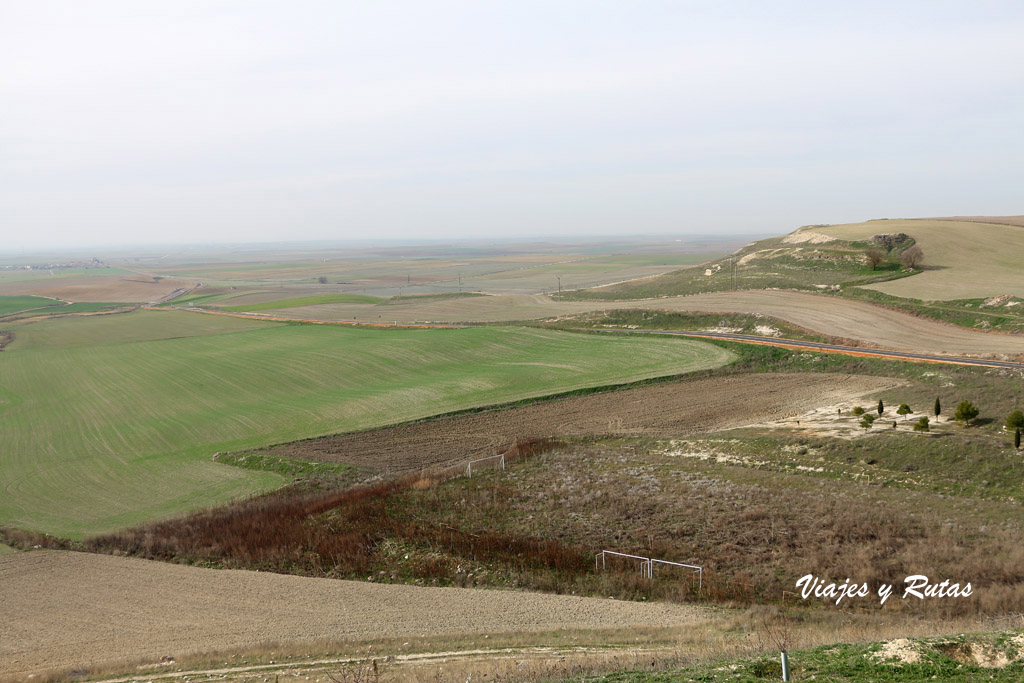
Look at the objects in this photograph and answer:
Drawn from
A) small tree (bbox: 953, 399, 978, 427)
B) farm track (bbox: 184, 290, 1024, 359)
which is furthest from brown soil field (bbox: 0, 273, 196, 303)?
small tree (bbox: 953, 399, 978, 427)

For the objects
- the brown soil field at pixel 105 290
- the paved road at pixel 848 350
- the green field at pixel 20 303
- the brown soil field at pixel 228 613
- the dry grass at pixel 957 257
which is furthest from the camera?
the brown soil field at pixel 105 290

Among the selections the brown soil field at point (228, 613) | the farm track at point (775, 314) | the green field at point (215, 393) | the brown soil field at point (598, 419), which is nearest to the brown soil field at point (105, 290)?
the farm track at point (775, 314)

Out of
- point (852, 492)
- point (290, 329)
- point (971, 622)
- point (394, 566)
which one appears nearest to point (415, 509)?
point (394, 566)

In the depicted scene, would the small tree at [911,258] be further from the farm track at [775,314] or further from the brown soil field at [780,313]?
the brown soil field at [780,313]

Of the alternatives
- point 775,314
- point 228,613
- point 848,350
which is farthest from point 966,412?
point 775,314

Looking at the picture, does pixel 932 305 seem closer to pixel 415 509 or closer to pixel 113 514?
pixel 415 509

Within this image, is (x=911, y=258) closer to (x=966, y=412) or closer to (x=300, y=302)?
(x=966, y=412)

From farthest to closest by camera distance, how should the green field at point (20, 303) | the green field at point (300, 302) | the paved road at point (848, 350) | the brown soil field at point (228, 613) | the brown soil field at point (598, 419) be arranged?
1. the green field at point (20, 303)
2. the green field at point (300, 302)
3. the paved road at point (848, 350)
4. the brown soil field at point (598, 419)
5. the brown soil field at point (228, 613)
